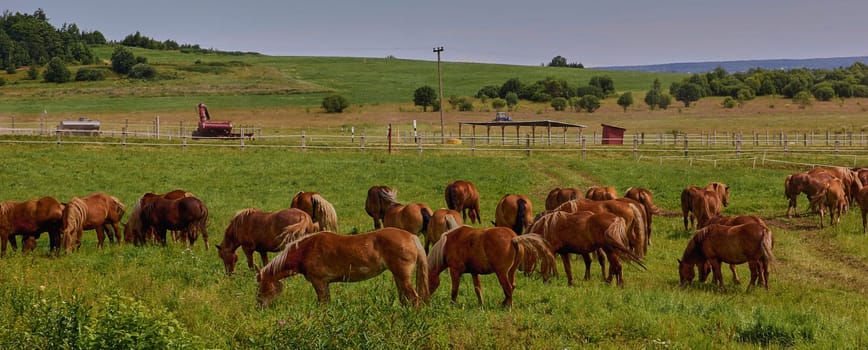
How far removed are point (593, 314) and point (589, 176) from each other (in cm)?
2097

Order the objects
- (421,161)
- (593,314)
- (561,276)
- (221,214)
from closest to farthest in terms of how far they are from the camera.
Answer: (593,314)
(561,276)
(221,214)
(421,161)

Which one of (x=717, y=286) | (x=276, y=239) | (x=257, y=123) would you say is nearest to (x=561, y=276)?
(x=717, y=286)

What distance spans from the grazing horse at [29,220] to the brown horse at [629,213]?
30.3 ft

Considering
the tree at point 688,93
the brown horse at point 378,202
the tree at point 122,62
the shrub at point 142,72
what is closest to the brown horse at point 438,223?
the brown horse at point 378,202

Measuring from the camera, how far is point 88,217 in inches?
573

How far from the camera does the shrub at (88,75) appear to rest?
110 metres

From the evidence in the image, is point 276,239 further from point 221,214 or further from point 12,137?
Answer: point 12,137

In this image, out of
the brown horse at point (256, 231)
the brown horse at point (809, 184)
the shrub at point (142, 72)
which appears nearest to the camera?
the brown horse at point (256, 231)

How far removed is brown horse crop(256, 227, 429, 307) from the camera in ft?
28.8

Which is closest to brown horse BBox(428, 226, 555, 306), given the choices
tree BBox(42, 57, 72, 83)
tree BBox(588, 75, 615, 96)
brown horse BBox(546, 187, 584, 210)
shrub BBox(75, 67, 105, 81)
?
brown horse BBox(546, 187, 584, 210)

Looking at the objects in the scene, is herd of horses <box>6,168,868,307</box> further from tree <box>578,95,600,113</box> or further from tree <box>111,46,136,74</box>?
tree <box>111,46,136,74</box>

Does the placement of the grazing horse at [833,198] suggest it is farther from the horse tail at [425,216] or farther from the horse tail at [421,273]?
the horse tail at [421,273]

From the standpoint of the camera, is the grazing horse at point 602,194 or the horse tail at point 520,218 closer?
the horse tail at point 520,218

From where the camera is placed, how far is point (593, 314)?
8750 millimetres
